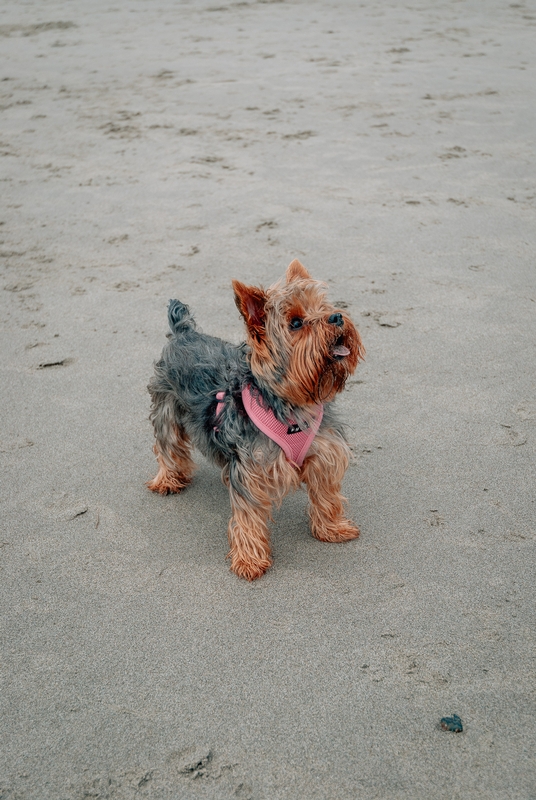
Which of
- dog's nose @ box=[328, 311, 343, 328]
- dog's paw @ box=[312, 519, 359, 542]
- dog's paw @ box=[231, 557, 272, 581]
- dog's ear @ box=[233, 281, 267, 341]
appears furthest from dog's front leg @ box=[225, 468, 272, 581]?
dog's nose @ box=[328, 311, 343, 328]

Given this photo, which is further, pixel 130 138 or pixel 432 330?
pixel 130 138

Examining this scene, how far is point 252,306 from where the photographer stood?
314 centimetres

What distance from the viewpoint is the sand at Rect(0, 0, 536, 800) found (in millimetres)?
2785

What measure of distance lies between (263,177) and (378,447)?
14.7 feet

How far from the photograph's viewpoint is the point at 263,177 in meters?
7.94

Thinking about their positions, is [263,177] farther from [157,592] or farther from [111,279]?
[157,592]

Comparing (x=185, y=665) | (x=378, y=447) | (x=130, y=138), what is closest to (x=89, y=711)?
(x=185, y=665)

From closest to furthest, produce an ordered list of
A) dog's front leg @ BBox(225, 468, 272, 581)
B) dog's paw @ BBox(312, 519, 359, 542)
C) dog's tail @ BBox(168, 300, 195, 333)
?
dog's front leg @ BBox(225, 468, 272, 581)
dog's paw @ BBox(312, 519, 359, 542)
dog's tail @ BBox(168, 300, 195, 333)

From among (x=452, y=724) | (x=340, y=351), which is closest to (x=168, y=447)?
(x=340, y=351)

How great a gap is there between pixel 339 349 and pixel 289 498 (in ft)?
4.53

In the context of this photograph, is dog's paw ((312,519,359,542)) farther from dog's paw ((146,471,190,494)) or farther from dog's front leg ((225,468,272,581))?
dog's paw ((146,471,190,494))

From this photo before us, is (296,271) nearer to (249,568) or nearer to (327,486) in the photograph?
(327,486)

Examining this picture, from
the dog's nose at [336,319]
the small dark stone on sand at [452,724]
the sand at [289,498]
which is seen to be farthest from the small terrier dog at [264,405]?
the small dark stone on sand at [452,724]

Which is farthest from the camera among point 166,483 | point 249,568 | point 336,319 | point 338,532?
point 166,483
